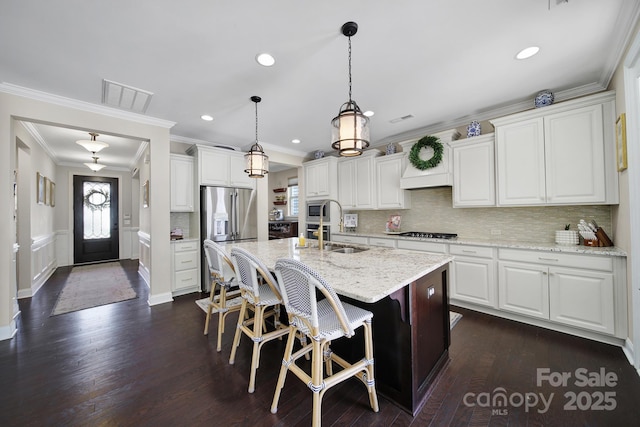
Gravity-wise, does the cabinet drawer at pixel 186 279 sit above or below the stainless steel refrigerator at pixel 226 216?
below

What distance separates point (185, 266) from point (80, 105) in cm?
246

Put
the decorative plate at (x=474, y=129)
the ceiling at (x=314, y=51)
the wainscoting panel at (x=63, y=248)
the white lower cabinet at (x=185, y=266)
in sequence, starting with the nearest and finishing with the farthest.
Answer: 1. the ceiling at (x=314, y=51)
2. the decorative plate at (x=474, y=129)
3. the white lower cabinet at (x=185, y=266)
4. the wainscoting panel at (x=63, y=248)

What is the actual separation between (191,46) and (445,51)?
2135 mm

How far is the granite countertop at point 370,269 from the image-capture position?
4.25 feet

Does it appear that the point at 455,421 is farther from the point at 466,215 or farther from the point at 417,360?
the point at 466,215

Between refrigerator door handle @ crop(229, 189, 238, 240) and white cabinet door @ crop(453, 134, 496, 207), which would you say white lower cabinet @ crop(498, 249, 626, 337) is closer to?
white cabinet door @ crop(453, 134, 496, 207)

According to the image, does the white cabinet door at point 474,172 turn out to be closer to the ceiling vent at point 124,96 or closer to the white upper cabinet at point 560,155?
the white upper cabinet at point 560,155

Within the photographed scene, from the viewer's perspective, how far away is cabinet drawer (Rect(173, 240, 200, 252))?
3916 mm

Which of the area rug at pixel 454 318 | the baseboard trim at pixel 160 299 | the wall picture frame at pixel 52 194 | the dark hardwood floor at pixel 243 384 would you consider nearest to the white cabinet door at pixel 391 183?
the area rug at pixel 454 318

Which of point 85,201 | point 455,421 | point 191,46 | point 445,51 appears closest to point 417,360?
point 455,421

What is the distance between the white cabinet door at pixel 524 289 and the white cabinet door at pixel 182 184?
4559 mm

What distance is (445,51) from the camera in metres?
2.13

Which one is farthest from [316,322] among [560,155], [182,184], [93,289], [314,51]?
[93,289]

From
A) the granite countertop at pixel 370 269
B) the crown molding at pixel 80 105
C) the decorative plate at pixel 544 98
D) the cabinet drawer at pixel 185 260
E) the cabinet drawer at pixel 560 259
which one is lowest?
the cabinet drawer at pixel 185 260
